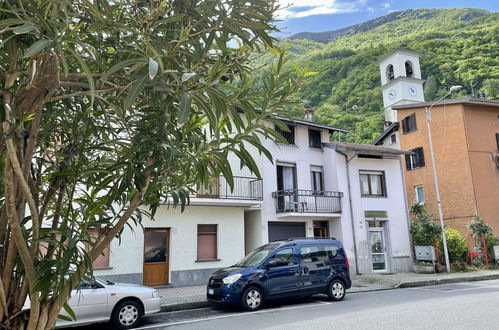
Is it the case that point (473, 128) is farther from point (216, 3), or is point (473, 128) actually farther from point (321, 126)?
point (216, 3)

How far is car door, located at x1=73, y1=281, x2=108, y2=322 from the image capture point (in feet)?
25.0

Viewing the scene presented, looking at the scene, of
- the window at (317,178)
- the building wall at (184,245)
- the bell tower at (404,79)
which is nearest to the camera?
the building wall at (184,245)

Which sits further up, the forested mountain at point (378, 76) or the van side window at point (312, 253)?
the forested mountain at point (378, 76)

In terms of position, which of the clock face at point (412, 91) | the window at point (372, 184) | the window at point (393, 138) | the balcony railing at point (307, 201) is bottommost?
the balcony railing at point (307, 201)

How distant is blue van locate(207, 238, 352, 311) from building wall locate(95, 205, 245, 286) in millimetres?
4068

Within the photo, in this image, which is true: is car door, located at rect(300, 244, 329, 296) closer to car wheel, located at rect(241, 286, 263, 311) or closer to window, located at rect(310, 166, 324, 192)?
car wheel, located at rect(241, 286, 263, 311)

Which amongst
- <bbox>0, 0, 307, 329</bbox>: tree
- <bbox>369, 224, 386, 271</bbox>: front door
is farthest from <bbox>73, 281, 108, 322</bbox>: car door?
<bbox>369, 224, 386, 271</bbox>: front door

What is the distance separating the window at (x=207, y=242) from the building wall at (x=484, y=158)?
17.0 m

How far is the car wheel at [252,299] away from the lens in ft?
32.2

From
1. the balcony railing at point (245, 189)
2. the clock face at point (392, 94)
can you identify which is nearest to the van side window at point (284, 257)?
the balcony railing at point (245, 189)

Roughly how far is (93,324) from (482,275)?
16.0 meters

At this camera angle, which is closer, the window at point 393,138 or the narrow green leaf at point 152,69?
the narrow green leaf at point 152,69

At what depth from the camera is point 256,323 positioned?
26.9 ft

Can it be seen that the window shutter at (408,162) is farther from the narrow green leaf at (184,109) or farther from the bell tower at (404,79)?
the narrow green leaf at (184,109)
